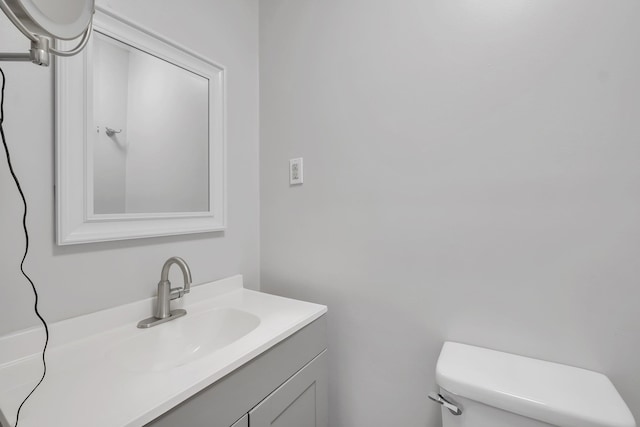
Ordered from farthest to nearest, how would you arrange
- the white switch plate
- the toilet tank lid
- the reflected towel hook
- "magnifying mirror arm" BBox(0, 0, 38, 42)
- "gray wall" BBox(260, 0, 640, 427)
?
the white switch plate, the reflected towel hook, "gray wall" BBox(260, 0, 640, 427), the toilet tank lid, "magnifying mirror arm" BBox(0, 0, 38, 42)

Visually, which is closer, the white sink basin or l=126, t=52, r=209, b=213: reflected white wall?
the white sink basin

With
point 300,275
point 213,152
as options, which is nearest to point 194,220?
point 213,152

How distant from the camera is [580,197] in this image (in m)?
0.77

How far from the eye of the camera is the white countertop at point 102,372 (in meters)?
0.50

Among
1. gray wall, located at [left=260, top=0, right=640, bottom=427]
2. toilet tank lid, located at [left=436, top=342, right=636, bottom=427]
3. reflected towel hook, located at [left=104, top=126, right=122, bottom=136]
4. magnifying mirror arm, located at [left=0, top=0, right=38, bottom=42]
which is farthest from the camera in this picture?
reflected towel hook, located at [left=104, top=126, right=122, bottom=136]

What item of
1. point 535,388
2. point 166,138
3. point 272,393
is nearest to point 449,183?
point 535,388

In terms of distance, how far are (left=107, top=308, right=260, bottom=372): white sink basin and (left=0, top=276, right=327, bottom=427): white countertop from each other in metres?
0.02

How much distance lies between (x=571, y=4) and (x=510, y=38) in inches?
5.9

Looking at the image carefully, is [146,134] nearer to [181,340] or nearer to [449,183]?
[181,340]

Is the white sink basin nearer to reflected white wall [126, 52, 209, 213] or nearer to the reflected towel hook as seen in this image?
reflected white wall [126, 52, 209, 213]

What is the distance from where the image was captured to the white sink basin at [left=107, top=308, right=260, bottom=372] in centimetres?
79

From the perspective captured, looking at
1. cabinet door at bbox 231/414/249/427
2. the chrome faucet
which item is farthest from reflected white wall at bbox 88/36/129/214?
cabinet door at bbox 231/414/249/427

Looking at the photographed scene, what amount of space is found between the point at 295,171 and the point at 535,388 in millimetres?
1065

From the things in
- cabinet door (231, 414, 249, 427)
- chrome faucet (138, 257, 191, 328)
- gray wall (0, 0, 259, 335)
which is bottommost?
cabinet door (231, 414, 249, 427)
